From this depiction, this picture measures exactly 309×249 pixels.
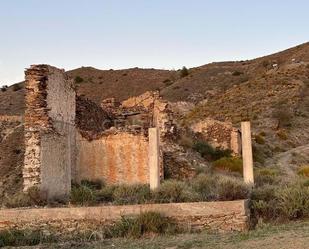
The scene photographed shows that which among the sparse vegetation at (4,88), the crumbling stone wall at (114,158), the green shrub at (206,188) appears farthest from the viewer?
the sparse vegetation at (4,88)

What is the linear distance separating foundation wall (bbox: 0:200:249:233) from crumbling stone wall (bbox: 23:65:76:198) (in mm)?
3171

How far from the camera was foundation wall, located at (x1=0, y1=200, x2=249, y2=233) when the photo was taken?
15.4m

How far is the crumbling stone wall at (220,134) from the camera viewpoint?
32.8m

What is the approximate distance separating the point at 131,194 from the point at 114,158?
5.40 meters

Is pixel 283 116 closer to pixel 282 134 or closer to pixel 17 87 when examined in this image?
pixel 282 134

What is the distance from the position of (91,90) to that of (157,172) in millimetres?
56011

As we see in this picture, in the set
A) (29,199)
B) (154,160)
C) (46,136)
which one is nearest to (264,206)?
(154,160)

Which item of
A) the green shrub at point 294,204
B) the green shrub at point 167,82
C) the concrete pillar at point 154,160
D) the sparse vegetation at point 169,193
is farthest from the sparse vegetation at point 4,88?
the green shrub at point 294,204

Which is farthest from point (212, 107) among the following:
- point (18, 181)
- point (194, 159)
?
point (18, 181)

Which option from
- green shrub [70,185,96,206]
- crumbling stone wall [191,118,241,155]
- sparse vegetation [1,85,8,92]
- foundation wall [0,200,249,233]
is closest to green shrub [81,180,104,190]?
green shrub [70,185,96,206]

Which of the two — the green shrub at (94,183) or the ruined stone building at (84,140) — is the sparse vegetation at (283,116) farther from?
the green shrub at (94,183)

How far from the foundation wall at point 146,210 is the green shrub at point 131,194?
1.00 metres

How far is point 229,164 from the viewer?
28234mm

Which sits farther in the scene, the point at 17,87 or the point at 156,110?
the point at 17,87
